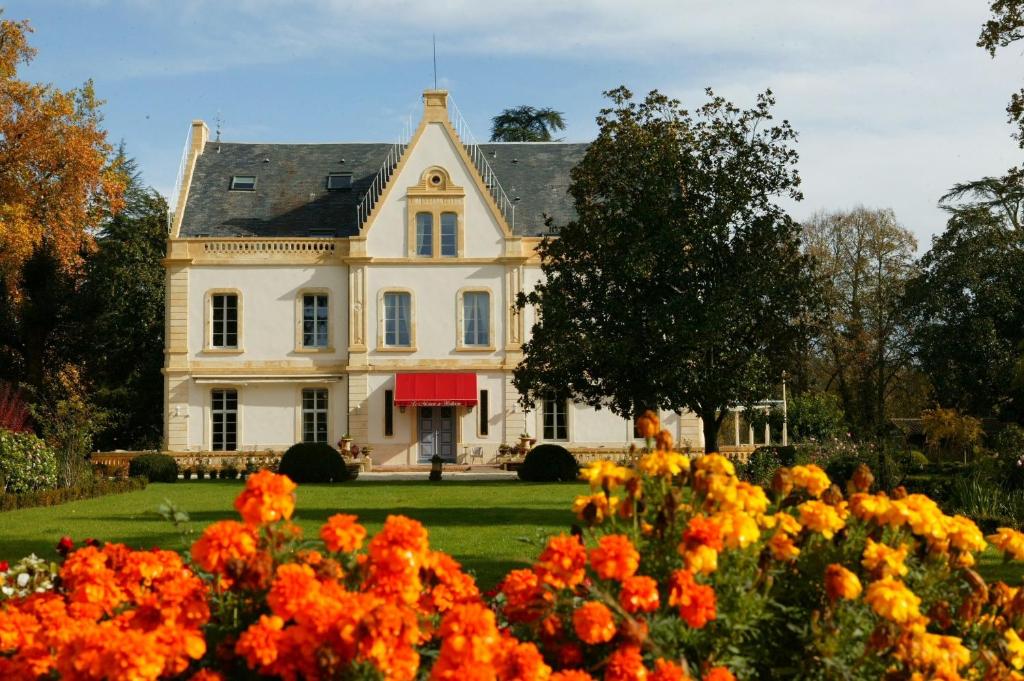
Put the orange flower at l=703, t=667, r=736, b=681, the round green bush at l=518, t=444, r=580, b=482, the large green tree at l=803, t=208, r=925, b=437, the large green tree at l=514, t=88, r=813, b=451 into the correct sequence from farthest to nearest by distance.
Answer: the large green tree at l=803, t=208, r=925, b=437, the round green bush at l=518, t=444, r=580, b=482, the large green tree at l=514, t=88, r=813, b=451, the orange flower at l=703, t=667, r=736, b=681

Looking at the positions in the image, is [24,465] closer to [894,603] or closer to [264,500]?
[264,500]

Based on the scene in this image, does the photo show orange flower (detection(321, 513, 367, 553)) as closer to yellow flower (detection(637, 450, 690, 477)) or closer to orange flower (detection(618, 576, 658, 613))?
orange flower (detection(618, 576, 658, 613))

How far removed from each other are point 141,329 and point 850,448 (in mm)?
28717

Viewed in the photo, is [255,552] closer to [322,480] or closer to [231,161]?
[322,480]

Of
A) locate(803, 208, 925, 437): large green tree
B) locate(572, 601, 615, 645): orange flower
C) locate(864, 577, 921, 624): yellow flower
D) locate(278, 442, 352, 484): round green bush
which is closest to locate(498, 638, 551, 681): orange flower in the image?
locate(572, 601, 615, 645): orange flower

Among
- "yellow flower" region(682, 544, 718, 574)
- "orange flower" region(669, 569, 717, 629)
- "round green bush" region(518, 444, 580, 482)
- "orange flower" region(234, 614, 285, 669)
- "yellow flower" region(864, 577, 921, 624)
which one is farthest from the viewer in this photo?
"round green bush" region(518, 444, 580, 482)

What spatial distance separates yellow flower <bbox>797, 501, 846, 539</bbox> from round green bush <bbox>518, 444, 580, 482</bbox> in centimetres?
2450

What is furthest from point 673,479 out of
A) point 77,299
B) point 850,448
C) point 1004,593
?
point 77,299

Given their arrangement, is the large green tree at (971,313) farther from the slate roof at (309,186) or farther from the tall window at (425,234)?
the tall window at (425,234)

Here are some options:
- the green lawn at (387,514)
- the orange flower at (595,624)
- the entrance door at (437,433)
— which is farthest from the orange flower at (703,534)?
the entrance door at (437,433)

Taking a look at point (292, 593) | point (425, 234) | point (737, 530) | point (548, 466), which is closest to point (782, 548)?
point (737, 530)

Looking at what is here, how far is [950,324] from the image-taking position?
40.9m

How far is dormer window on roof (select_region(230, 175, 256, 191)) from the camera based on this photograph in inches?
1623

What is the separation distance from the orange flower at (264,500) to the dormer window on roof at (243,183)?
124 feet
